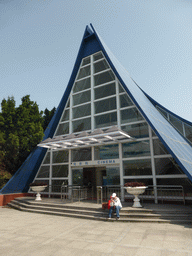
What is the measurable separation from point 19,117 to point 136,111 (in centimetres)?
1095

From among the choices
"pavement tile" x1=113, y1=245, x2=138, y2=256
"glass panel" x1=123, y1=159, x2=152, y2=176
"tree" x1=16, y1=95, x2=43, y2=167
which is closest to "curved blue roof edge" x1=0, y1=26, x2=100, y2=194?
"tree" x1=16, y1=95, x2=43, y2=167

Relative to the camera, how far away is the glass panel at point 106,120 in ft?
50.0

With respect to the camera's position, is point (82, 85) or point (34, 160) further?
point (82, 85)

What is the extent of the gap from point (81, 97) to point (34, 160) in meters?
7.50

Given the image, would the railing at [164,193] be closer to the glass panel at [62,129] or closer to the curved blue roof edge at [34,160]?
the glass panel at [62,129]

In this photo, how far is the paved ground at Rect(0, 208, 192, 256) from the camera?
566cm

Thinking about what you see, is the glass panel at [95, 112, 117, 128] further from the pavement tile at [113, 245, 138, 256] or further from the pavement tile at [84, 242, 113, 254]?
the pavement tile at [113, 245, 138, 256]

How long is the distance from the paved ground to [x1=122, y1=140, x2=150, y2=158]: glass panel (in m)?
5.31

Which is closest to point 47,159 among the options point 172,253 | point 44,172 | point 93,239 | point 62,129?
point 44,172

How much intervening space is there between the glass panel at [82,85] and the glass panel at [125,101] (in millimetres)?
→ 4023

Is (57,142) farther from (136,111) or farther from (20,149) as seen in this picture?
(136,111)

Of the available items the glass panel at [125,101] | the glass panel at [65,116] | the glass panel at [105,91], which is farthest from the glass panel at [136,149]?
the glass panel at [65,116]

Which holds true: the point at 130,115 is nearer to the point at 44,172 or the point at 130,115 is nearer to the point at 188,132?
the point at 188,132

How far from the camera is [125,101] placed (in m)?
15.1
